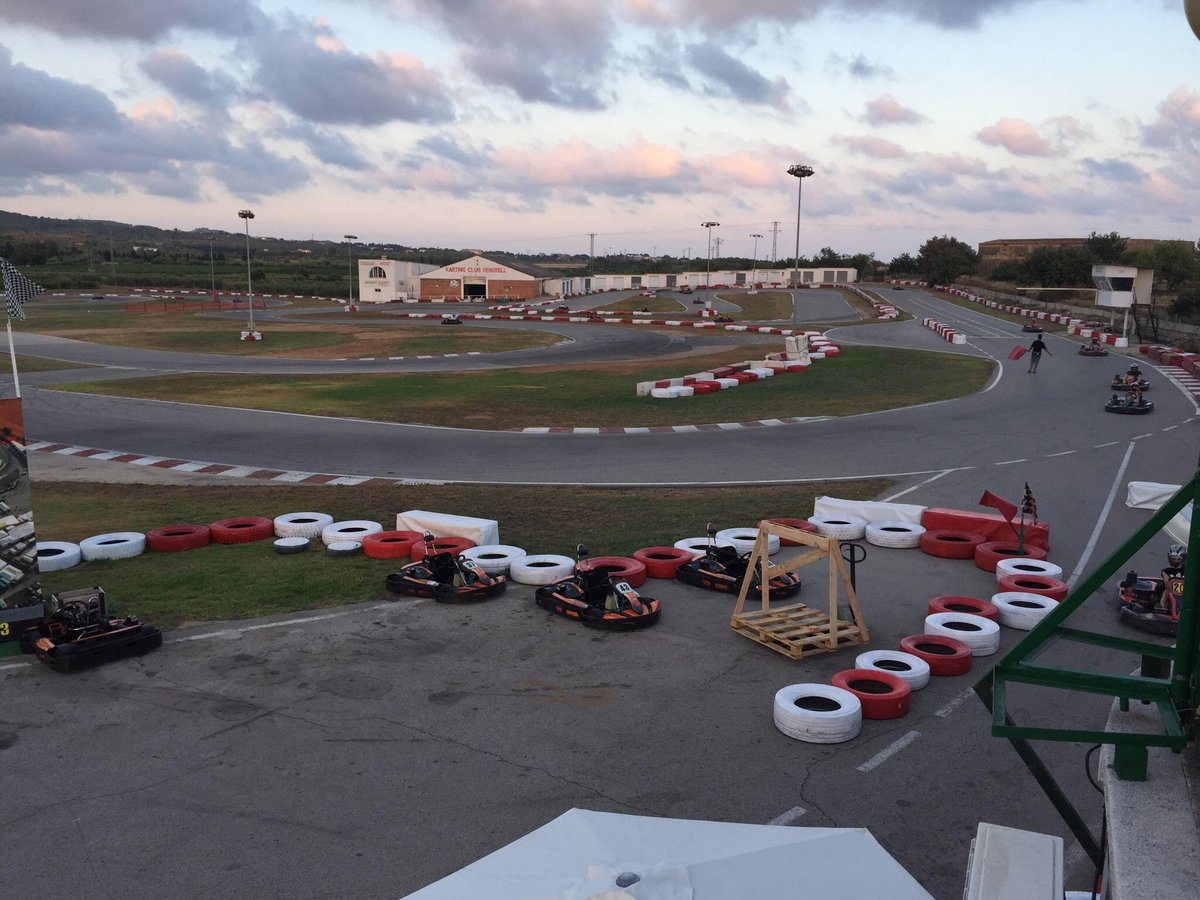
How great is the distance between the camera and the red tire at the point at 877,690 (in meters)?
10.4

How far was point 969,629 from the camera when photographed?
41.4ft

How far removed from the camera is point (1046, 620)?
5141 millimetres

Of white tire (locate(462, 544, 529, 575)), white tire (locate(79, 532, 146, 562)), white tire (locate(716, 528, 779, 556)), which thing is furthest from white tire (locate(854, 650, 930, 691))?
white tire (locate(79, 532, 146, 562))

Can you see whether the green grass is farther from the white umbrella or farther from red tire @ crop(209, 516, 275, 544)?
the white umbrella

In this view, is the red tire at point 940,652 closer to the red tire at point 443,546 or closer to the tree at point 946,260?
the red tire at point 443,546

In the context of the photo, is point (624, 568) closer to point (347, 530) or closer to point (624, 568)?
point (624, 568)

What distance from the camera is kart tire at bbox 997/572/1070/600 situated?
14188 mm

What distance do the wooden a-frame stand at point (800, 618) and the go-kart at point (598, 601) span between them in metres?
1.31

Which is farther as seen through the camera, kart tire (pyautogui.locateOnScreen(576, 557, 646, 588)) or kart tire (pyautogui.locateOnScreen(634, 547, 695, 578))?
kart tire (pyautogui.locateOnScreen(634, 547, 695, 578))

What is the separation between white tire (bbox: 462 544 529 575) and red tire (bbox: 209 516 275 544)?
14.5ft

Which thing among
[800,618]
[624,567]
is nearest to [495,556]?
[624,567]

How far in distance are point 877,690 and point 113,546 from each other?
516 inches

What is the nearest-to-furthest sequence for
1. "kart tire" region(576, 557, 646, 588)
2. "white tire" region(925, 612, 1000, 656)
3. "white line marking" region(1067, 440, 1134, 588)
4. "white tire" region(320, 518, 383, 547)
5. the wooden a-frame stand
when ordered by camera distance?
1. "white tire" region(925, 612, 1000, 656)
2. the wooden a-frame stand
3. "kart tire" region(576, 557, 646, 588)
4. "white line marking" region(1067, 440, 1134, 588)
5. "white tire" region(320, 518, 383, 547)

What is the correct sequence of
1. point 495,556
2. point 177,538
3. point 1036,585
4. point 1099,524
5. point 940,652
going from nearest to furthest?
point 940,652 → point 1036,585 → point 495,556 → point 177,538 → point 1099,524
